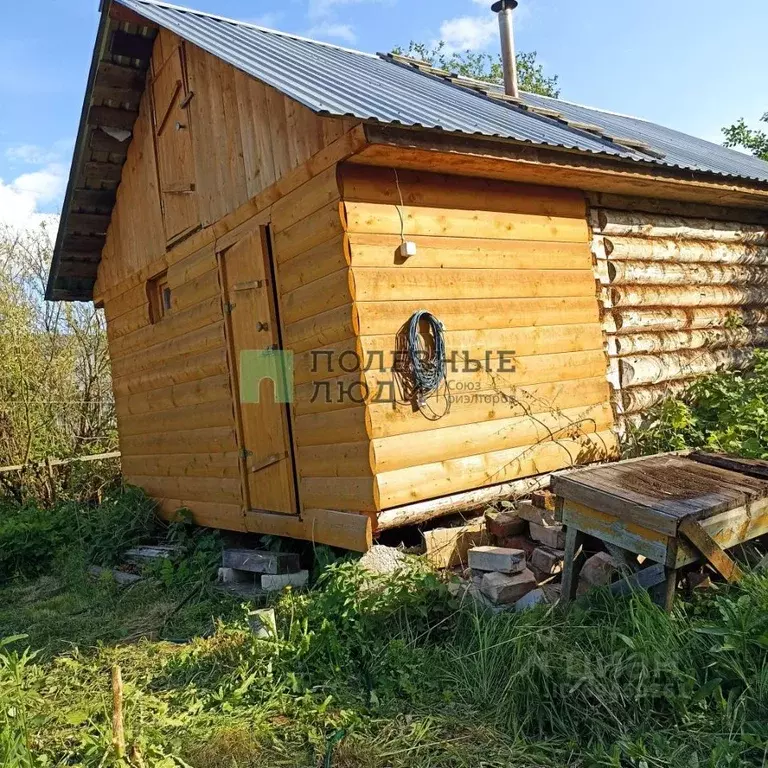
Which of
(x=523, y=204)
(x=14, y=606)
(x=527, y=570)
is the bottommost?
(x=14, y=606)

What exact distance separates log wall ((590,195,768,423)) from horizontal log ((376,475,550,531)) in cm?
157

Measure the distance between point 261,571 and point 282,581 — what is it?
0.38 metres

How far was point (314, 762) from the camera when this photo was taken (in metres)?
3.33

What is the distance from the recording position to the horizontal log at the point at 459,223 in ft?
17.2

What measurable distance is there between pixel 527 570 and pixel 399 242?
8.50 feet

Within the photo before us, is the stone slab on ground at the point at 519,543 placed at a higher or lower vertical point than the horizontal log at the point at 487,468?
lower

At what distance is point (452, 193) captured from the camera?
571 cm

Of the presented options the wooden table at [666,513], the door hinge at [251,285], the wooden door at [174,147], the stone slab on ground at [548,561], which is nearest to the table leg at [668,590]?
the wooden table at [666,513]

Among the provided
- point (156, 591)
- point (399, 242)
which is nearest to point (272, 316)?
point (399, 242)

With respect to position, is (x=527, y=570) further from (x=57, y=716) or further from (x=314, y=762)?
(x=57, y=716)

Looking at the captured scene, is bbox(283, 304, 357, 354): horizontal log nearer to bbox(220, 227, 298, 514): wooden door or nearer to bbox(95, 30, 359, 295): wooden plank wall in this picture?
bbox(220, 227, 298, 514): wooden door

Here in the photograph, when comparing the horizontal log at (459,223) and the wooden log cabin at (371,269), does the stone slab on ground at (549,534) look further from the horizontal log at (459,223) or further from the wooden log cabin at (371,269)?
the horizontal log at (459,223)

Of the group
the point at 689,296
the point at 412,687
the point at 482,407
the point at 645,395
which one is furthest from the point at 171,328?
the point at 689,296

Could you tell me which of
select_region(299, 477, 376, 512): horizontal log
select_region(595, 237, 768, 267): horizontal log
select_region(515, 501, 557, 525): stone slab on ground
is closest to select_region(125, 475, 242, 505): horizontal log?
select_region(299, 477, 376, 512): horizontal log
